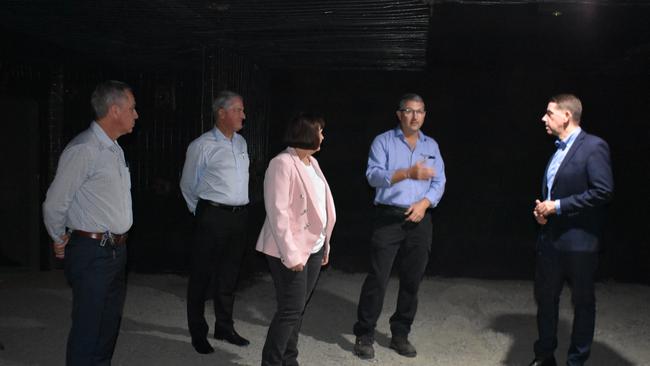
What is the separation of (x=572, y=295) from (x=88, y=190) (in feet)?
9.52

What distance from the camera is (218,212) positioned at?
4.07 metres

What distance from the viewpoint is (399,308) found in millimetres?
4188

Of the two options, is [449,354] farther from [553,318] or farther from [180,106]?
[180,106]

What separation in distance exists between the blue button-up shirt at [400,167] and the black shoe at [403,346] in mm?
995

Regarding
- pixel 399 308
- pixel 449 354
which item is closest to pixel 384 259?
pixel 399 308

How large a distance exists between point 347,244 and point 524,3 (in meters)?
3.68

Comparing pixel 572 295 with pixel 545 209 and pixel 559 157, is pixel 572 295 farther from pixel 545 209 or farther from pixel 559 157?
pixel 559 157

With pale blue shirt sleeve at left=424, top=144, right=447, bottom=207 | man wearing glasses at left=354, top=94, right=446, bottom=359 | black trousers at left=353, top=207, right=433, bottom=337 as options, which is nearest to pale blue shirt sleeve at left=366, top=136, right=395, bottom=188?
man wearing glasses at left=354, top=94, right=446, bottom=359

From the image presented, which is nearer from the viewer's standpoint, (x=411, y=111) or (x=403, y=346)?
(x=411, y=111)

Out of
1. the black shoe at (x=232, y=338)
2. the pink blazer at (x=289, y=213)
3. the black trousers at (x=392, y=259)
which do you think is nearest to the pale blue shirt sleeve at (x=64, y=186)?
the pink blazer at (x=289, y=213)

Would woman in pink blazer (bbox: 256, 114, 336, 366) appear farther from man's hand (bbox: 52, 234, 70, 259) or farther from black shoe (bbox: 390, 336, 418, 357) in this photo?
black shoe (bbox: 390, 336, 418, 357)

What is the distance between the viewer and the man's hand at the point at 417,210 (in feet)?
13.1

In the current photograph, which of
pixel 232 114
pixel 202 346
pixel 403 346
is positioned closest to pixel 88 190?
pixel 232 114

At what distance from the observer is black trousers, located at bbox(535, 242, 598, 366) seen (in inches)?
139
